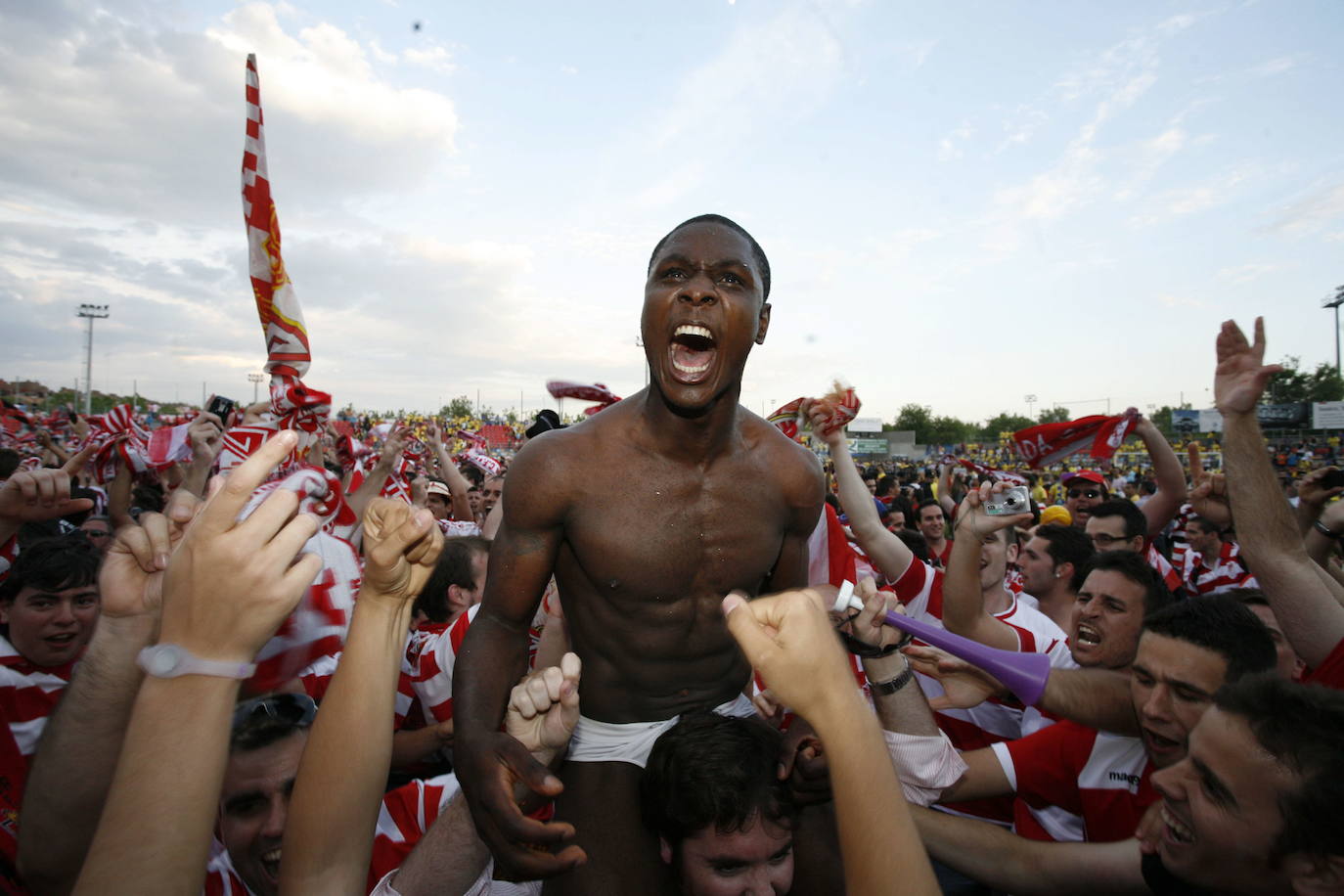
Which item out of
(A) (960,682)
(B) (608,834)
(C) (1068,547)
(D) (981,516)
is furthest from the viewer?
(C) (1068,547)

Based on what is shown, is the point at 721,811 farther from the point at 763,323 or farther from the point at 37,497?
the point at 37,497

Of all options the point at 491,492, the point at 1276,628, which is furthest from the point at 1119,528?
the point at 491,492

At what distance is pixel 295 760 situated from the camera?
7.38 ft

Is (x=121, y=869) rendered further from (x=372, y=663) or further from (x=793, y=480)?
(x=793, y=480)

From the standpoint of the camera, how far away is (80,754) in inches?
69.4

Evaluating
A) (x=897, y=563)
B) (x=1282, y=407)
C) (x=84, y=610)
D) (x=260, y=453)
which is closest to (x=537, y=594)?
(x=260, y=453)

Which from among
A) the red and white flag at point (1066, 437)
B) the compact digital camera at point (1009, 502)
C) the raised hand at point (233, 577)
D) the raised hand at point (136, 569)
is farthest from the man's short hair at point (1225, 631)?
the red and white flag at point (1066, 437)

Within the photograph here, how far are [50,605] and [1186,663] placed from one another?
4689 millimetres

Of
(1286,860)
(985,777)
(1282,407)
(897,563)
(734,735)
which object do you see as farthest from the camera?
(1282,407)

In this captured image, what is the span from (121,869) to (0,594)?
346 centimetres

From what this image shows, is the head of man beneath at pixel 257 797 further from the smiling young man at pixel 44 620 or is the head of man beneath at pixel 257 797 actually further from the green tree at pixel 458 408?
the green tree at pixel 458 408

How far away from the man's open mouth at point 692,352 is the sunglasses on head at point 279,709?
1.66 meters

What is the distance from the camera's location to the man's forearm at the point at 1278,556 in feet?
9.03

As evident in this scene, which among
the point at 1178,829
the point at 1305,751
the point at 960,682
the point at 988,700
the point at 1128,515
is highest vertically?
the point at 1128,515
